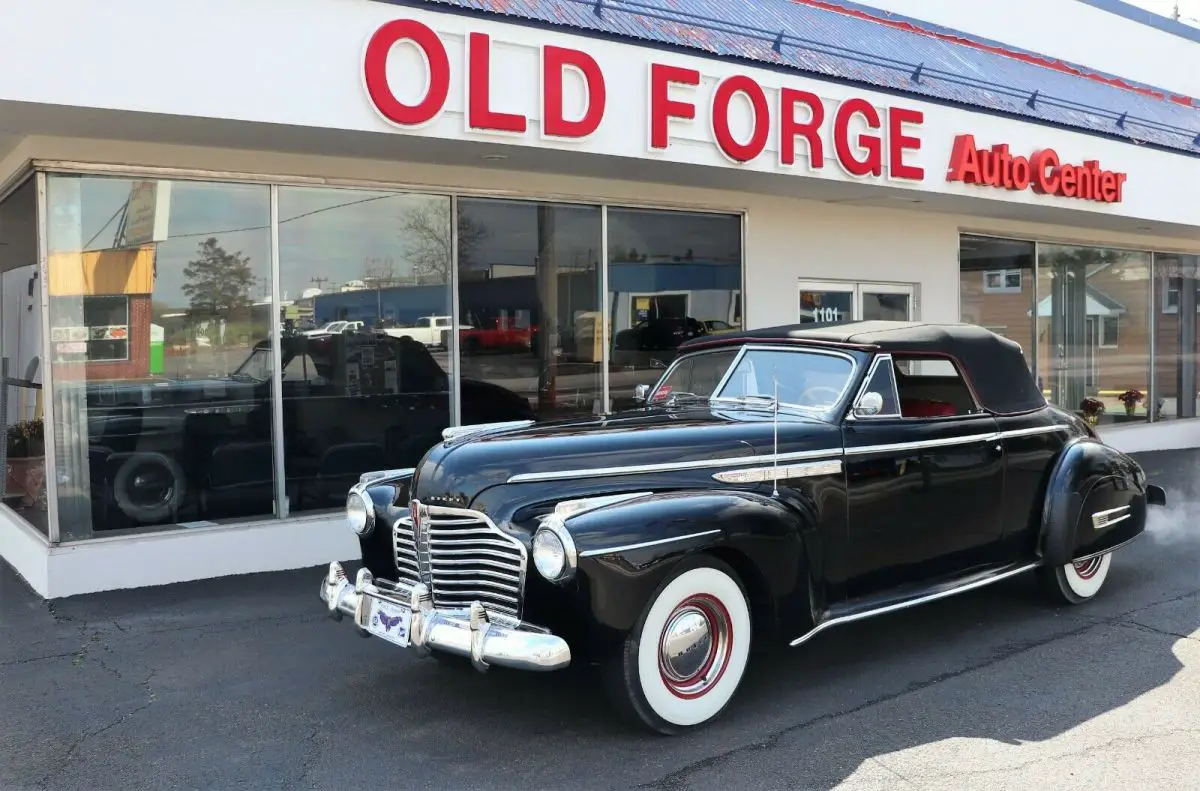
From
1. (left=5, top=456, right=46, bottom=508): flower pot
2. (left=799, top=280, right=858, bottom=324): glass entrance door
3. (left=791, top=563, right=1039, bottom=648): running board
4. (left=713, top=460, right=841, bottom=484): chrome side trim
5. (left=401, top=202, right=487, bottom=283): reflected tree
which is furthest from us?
(left=799, top=280, right=858, bottom=324): glass entrance door

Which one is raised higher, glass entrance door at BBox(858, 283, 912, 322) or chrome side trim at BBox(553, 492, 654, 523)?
glass entrance door at BBox(858, 283, 912, 322)

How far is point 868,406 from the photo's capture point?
543cm

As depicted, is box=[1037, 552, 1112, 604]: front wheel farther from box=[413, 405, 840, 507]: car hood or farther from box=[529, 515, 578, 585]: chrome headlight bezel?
box=[529, 515, 578, 585]: chrome headlight bezel

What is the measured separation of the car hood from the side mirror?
0.65 feet

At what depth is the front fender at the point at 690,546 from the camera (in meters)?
4.24

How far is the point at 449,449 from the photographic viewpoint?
492 cm

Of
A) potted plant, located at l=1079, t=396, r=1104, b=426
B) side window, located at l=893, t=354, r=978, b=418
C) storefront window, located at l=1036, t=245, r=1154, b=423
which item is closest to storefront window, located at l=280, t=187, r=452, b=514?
side window, located at l=893, t=354, r=978, b=418

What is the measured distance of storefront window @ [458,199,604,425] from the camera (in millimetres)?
8781

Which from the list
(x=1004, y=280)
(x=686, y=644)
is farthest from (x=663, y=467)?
(x=1004, y=280)

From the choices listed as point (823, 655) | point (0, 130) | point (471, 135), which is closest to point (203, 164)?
point (0, 130)

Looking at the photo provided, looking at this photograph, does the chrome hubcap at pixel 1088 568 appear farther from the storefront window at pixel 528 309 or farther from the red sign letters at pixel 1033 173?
the red sign letters at pixel 1033 173

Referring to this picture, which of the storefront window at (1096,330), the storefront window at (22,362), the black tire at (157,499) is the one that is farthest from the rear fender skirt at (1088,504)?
the storefront window at (1096,330)

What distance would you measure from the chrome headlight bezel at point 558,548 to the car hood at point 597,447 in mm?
393

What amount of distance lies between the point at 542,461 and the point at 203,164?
4270 mm
